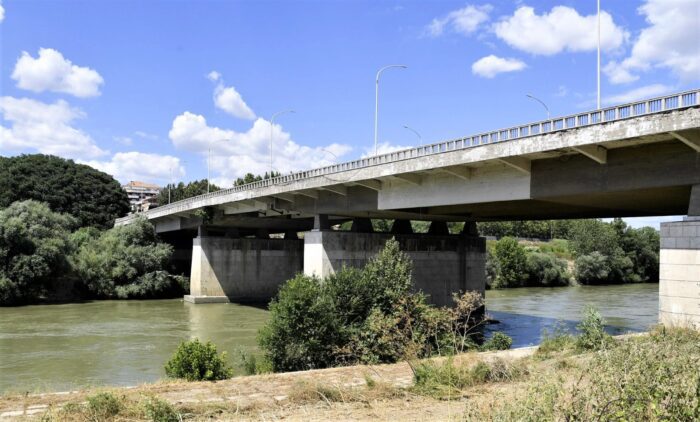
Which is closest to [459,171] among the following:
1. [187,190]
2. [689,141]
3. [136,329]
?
[689,141]

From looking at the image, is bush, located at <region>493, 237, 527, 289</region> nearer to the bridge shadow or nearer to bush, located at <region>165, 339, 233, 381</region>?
the bridge shadow

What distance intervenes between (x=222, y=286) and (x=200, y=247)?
14.2 feet

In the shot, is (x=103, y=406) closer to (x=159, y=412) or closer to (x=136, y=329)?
(x=159, y=412)

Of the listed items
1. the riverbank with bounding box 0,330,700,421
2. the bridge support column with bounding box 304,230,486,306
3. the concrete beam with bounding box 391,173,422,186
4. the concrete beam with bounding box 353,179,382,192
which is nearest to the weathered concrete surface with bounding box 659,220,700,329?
the riverbank with bounding box 0,330,700,421

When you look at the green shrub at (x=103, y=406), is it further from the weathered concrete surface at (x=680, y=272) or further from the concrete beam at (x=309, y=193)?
the concrete beam at (x=309, y=193)

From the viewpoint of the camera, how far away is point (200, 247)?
56.5 metres

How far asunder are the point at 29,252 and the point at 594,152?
4791cm

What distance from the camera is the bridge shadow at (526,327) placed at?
106 feet

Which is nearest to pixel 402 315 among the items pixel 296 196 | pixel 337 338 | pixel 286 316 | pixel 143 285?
pixel 337 338

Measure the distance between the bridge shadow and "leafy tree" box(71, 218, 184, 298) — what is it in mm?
33720

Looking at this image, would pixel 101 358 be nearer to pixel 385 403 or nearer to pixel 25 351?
pixel 25 351

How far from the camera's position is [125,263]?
58.3 metres

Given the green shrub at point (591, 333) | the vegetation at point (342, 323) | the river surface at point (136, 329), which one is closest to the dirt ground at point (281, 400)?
the river surface at point (136, 329)

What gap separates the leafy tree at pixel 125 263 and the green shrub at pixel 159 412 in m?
50.9
